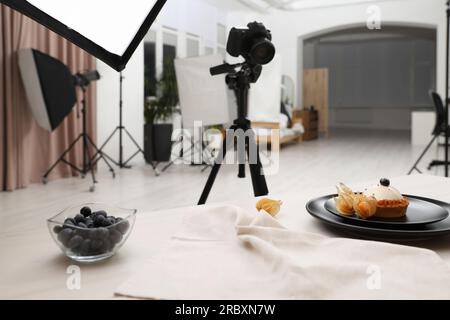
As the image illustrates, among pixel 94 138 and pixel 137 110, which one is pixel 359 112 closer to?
pixel 137 110

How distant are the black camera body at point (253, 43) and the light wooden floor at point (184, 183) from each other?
1.53 m

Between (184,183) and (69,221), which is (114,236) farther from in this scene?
(184,183)

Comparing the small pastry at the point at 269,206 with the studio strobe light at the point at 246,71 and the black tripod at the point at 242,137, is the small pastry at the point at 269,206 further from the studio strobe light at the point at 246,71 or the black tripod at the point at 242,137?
the black tripod at the point at 242,137

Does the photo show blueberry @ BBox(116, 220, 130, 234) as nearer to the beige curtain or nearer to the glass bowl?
the glass bowl

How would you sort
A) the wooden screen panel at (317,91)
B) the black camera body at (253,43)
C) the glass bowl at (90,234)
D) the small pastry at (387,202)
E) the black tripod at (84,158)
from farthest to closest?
the wooden screen panel at (317,91)
the black tripod at (84,158)
the black camera body at (253,43)
the small pastry at (387,202)
the glass bowl at (90,234)

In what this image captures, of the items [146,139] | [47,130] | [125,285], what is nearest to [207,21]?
[146,139]

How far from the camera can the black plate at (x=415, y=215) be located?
0.82 metres

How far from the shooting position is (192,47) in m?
7.50

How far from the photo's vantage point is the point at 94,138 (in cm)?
528

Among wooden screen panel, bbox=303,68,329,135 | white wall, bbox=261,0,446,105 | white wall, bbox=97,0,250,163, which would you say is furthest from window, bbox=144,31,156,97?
wooden screen panel, bbox=303,68,329,135

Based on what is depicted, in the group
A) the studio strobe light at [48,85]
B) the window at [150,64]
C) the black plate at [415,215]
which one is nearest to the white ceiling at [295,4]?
the window at [150,64]
